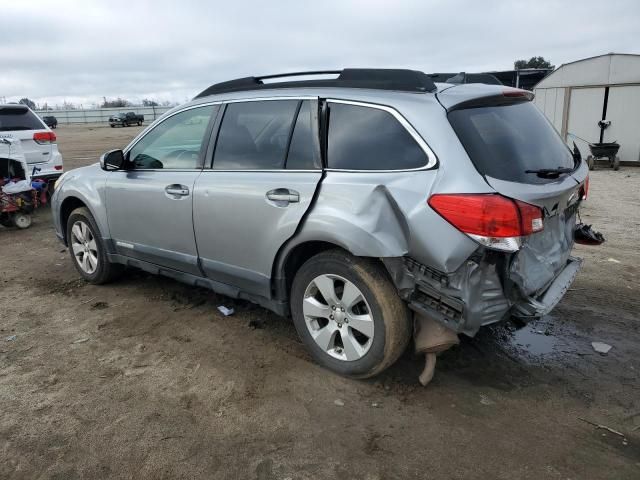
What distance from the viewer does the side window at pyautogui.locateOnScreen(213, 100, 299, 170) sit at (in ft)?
11.8

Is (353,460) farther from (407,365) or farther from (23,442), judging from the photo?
(23,442)

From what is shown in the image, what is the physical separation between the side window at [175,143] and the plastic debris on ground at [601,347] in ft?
10.7

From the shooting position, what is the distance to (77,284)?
5359 millimetres

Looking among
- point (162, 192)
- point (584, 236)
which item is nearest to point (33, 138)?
point (162, 192)

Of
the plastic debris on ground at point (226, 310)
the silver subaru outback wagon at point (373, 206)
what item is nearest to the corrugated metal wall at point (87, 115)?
the plastic debris on ground at point (226, 310)

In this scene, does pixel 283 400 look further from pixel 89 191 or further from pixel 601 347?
pixel 89 191

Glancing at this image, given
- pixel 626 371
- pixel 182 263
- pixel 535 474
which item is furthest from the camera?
pixel 182 263

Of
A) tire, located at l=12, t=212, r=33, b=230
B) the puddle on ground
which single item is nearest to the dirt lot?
the puddle on ground

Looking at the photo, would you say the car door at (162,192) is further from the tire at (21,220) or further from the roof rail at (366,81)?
the tire at (21,220)

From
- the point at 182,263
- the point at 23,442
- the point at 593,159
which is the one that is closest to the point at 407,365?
the point at 182,263

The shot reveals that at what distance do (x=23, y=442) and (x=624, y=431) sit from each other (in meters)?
3.28

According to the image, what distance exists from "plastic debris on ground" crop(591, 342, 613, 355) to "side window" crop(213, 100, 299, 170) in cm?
260

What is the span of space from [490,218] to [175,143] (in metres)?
2.76

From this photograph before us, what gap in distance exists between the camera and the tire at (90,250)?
16.5 ft
